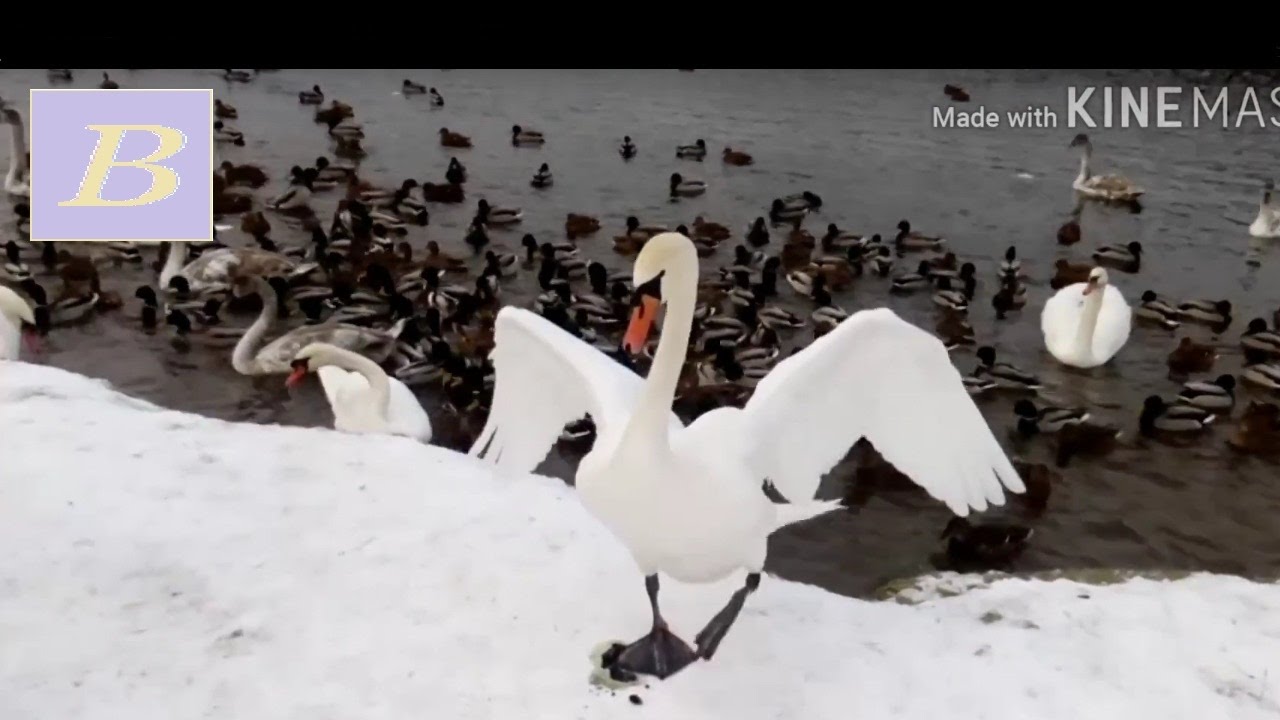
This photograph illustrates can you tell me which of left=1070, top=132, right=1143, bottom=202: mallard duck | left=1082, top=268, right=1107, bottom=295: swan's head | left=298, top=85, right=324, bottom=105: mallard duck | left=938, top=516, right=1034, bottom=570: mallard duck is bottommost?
left=938, top=516, right=1034, bottom=570: mallard duck

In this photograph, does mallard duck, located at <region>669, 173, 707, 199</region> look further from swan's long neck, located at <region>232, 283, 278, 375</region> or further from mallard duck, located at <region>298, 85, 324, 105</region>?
mallard duck, located at <region>298, 85, 324, 105</region>

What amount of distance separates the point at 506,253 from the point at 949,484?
849 cm

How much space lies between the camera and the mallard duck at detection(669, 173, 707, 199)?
15164mm

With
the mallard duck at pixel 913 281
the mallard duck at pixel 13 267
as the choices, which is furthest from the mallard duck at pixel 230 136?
the mallard duck at pixel 913 281

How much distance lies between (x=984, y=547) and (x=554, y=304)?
4.78m

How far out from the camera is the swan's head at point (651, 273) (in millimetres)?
3445

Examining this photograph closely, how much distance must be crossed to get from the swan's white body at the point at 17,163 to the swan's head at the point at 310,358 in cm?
816

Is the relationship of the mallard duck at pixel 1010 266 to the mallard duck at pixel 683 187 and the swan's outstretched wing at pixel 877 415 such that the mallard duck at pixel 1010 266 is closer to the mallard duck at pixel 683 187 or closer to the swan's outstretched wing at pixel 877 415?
the mallard duck at pixel 683 187

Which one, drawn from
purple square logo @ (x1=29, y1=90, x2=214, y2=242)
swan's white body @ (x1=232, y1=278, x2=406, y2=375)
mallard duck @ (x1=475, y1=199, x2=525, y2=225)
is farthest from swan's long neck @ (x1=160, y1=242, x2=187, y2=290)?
mallard duck @ (x1=475, y1=199, x2=525, y2=225)

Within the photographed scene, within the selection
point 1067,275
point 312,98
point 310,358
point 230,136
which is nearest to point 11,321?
point 310,358

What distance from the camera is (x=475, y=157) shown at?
1761 centimetres

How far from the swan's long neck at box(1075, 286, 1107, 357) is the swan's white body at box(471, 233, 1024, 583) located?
18.6 ft
